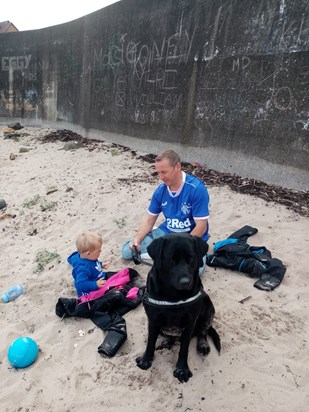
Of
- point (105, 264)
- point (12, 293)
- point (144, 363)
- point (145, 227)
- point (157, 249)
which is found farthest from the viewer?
point (105, 264)

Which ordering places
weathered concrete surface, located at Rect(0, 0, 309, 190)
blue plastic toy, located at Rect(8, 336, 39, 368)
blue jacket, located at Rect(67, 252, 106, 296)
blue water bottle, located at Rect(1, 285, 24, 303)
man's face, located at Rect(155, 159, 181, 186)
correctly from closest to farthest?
blue plastic toy, located at Rect(8, 336, 39, 368)
man's face, located at Rect(155, 159, 181, 186)
blue jacket, located at Rect(67, 252, 106, 296)
blue water bottle, located at Rect(1, 285, 24, 303)
weathered concrete surface, located at Rect(0, 0, 309, 190)

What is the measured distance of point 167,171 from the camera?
3238mm

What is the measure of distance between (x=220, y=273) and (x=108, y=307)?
4.38ft

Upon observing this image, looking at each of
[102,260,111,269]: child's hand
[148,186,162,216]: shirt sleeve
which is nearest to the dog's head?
[148,186,162,216]: shirt sleeve

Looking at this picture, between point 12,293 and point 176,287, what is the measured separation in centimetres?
244

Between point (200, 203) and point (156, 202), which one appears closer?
point (200, 203)

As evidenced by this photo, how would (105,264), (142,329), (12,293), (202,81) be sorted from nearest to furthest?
(142,329) < (12,293) < (105,264) < (202,81)

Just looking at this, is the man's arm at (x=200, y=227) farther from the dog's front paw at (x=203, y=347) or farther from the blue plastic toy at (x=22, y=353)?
the blue plastic toy at (x=22, y=353)

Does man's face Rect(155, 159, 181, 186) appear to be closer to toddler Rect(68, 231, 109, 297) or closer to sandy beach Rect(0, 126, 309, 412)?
toddler Rect(68, 231, 109, 297)

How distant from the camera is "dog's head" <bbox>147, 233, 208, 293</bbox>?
2209mm

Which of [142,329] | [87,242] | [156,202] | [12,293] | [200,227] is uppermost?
[156,202]

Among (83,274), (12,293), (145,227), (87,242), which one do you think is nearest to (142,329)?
(83,274)

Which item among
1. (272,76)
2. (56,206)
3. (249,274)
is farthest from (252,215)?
(56,206)

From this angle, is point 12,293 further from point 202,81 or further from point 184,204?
point 202,81
